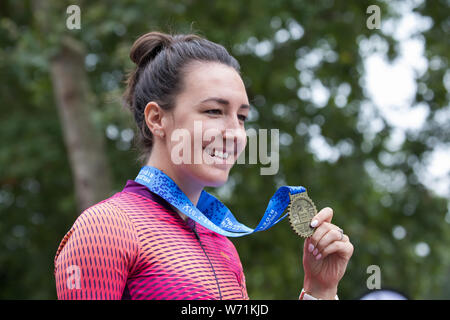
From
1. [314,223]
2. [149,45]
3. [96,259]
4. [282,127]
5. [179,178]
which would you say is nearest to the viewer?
[96,259]

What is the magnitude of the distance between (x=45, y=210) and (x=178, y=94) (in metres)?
8.20

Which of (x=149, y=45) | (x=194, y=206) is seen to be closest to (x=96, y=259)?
(x=194, y=206)

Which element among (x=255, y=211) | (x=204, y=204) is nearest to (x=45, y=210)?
(x=255, y=211)

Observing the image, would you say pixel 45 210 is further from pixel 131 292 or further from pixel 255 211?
pixel 131 292

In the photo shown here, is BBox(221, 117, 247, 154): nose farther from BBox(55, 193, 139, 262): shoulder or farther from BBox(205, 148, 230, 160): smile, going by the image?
BBox(55, 193, 139, 262): shoulder

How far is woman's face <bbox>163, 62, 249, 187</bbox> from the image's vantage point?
1.91m

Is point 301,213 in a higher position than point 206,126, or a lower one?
lower

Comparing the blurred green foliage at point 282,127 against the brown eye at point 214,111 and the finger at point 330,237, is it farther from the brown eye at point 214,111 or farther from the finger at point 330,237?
the finger at point 330,237

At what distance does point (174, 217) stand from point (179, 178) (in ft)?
0.56

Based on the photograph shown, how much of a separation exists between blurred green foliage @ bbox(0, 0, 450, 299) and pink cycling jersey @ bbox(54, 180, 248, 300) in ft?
16.1

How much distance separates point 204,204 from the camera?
7.29 feet

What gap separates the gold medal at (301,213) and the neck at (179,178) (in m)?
0.35

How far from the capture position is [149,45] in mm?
2209

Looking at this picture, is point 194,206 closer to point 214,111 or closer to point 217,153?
point 217,153
